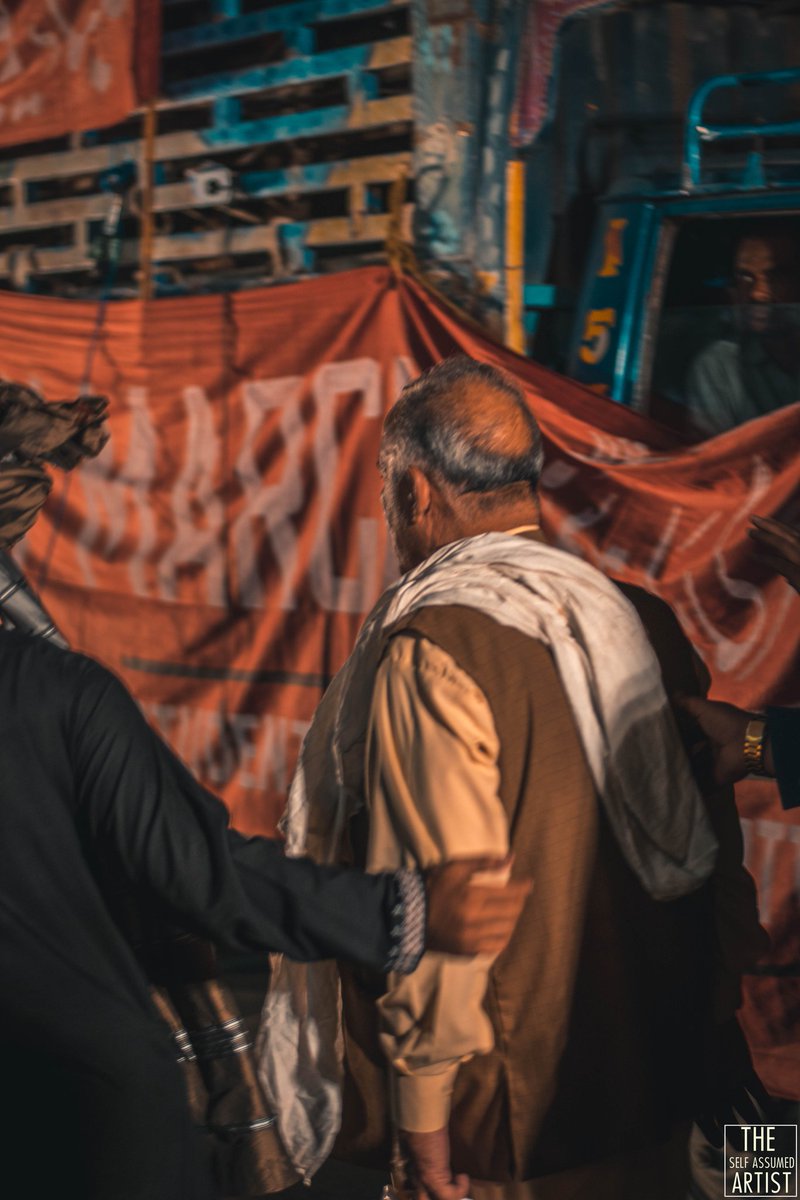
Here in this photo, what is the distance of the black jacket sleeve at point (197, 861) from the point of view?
5.70ft

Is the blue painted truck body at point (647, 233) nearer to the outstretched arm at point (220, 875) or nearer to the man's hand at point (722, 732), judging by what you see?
the man's hand at point (722, 732)

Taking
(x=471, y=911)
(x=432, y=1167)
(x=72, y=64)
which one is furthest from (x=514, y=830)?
(x=72, y=64)

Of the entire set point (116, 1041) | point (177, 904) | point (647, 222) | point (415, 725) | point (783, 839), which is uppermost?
point (647, 222)

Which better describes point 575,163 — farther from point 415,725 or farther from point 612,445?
point 415,725

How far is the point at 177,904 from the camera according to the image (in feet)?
5.92

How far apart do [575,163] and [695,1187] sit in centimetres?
355

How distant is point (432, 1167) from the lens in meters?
2.16

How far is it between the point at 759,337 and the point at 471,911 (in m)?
3.25

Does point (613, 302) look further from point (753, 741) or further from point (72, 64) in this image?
point (72, 64)

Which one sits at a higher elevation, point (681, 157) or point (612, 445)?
point (681, 157)

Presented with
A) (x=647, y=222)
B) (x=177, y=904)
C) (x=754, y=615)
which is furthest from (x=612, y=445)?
(x=177, y=904)

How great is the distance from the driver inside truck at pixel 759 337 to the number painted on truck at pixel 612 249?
16.1 inches

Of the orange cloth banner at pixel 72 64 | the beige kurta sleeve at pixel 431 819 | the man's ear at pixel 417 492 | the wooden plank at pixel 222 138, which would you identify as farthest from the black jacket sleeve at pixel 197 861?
the orange cloth banner at pixel 72 64

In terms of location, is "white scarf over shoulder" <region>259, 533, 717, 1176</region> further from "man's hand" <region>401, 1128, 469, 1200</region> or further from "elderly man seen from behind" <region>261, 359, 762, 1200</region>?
"man's hand" <region>401, 1128, 469, 1200</region>
